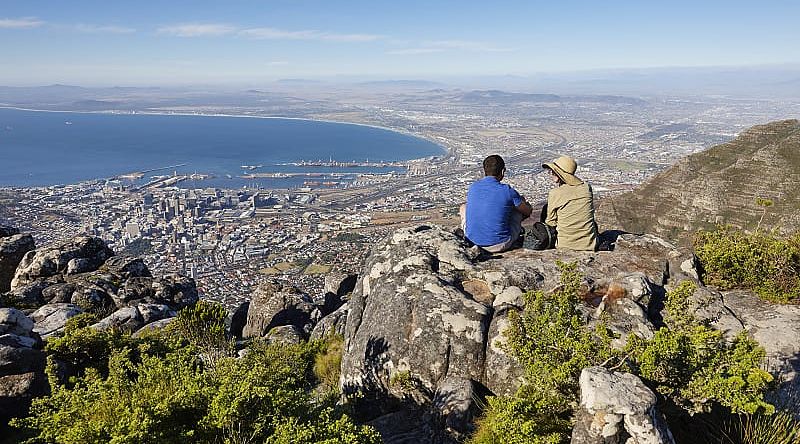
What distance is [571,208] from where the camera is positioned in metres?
8.45

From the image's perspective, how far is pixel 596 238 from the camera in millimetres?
8633

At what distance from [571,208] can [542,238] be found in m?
0.80

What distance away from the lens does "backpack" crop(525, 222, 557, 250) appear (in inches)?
345

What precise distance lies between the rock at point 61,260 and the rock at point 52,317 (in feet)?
15.6

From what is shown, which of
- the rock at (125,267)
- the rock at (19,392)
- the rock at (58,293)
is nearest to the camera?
the rock at (19,392)

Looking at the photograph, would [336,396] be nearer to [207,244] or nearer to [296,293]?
[296,293]

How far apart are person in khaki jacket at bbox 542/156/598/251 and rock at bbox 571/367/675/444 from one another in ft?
16.1

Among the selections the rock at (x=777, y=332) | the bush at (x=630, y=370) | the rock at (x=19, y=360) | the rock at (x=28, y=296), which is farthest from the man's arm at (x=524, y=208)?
the rock at (x=28, y=296)

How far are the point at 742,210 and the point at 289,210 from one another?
198 feet

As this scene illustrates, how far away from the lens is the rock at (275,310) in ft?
43.6

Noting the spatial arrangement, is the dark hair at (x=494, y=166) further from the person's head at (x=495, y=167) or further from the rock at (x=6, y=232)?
the rock at (x=6, y=232)

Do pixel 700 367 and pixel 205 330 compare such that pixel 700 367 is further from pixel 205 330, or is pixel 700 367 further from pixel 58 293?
pixel 58 293

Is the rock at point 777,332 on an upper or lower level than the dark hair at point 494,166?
lower

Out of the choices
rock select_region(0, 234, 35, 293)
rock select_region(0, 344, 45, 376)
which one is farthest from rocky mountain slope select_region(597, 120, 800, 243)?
rock select_region(0, 234, 35, 293)
